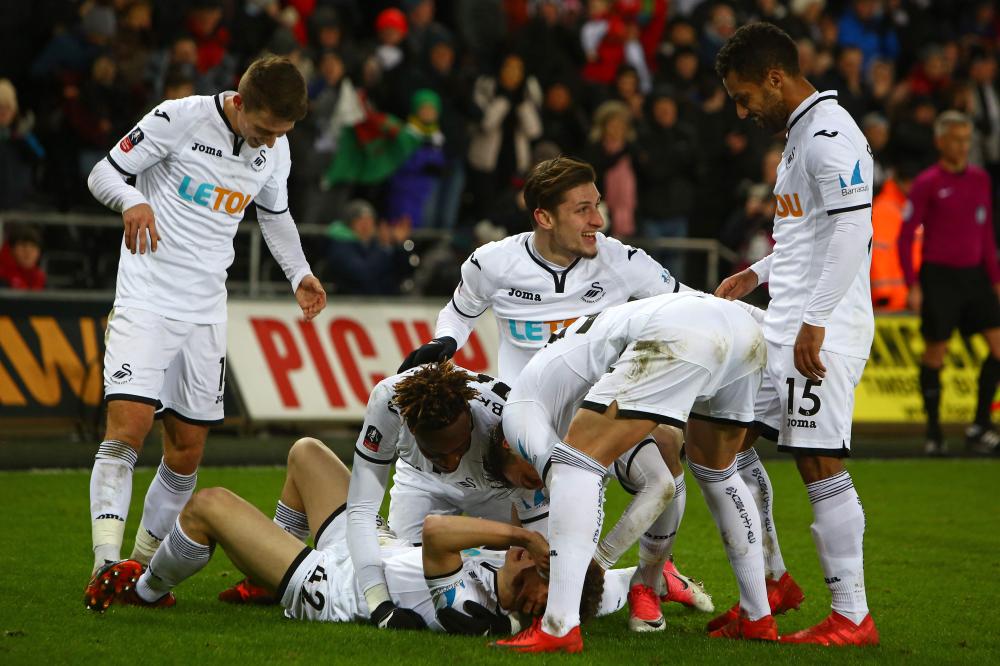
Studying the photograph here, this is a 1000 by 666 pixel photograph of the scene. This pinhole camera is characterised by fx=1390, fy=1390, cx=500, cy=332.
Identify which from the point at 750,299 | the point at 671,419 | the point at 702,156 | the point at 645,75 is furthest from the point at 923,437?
the point at 671,419

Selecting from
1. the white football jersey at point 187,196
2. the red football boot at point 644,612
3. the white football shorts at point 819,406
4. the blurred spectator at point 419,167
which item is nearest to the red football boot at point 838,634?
the red football boot at point 644,612

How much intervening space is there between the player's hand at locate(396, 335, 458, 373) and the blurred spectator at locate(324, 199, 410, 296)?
723 centimetres

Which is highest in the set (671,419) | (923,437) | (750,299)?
(671,419)

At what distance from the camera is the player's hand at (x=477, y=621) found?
5.86m

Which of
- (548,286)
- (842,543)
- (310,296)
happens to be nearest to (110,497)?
(310,296)

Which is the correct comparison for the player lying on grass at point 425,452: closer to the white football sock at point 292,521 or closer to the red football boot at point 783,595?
the white football sock at point 292,521

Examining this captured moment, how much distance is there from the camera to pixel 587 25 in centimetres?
1795

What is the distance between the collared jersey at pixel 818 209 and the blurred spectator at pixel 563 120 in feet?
32.9

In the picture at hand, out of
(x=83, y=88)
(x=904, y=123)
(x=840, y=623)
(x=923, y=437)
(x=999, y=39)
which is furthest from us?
(x=999, y=39)

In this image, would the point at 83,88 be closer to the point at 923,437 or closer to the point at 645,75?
the point at 645,75

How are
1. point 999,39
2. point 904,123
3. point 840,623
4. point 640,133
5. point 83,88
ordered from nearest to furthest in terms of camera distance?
point 840,623 → point 83,88 → point 640,133 → point 904,123 → point 999,39

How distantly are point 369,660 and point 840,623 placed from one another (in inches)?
79.0

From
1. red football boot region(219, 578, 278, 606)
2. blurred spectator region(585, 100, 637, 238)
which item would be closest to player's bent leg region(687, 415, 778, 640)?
red football boot region(219, 578, 278, 606)

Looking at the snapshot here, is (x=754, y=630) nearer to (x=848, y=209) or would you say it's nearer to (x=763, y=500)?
(x=763, y=500)
